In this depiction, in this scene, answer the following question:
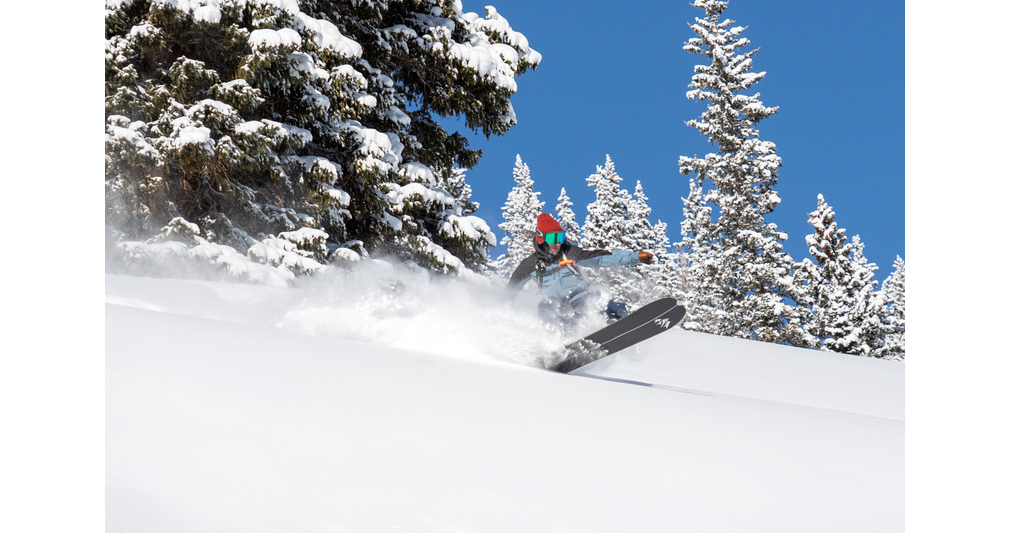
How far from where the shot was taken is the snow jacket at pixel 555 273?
7.65 metres

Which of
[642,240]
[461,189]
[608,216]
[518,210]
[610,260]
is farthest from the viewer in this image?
[518,210]

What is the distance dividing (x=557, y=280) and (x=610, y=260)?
2.34 ft

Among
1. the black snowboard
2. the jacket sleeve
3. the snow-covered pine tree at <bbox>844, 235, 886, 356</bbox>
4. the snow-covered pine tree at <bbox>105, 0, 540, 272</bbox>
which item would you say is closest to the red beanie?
the jacket sleeve

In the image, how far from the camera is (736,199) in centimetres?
2552

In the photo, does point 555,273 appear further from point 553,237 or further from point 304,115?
point 304,115

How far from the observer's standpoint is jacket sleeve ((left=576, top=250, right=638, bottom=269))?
7910mm

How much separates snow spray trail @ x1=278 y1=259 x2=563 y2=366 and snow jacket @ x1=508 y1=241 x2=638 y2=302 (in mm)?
222

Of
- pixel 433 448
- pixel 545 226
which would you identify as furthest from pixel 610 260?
pixel 433 448

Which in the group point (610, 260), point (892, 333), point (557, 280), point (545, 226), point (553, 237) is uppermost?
point (545, 226)

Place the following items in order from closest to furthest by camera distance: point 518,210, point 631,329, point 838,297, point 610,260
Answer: point 631,329
point 610,260
point 838,297
point 518,210
